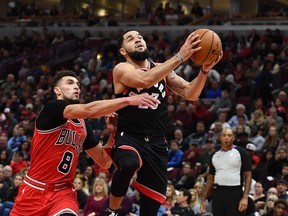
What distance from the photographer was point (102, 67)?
2261cm

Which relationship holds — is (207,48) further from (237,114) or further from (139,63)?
(237,114)

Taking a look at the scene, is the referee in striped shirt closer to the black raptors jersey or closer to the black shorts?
the black shorts

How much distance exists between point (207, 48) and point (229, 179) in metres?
4.04

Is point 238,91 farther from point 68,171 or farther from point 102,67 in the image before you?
point 68,171

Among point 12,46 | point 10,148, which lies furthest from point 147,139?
point 12,46

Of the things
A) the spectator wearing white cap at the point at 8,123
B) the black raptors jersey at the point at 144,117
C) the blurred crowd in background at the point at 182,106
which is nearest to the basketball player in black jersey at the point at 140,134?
the black raptors jersey at the point at 144,117

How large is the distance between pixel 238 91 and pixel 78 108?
1248 centimetres

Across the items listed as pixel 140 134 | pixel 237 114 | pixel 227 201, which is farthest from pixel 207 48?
pixel 237 114

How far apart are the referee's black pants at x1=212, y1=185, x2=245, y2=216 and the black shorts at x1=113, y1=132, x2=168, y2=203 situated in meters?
3.45

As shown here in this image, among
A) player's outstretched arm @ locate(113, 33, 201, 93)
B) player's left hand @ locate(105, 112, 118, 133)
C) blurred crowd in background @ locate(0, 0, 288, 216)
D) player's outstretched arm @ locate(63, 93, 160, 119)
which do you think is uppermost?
player's outstretched arm @ locate(113, 33, 201, 93)

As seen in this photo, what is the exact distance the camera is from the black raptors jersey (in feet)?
22.3

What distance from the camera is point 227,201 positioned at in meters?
10.2

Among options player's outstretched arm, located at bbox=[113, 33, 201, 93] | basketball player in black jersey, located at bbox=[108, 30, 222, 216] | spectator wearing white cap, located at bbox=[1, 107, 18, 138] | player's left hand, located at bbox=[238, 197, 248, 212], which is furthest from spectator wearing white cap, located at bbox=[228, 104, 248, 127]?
player's outstretched arm, located at bbox=[113, 33, 201, 93]

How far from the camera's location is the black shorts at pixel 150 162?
22.3 ft
